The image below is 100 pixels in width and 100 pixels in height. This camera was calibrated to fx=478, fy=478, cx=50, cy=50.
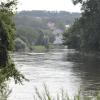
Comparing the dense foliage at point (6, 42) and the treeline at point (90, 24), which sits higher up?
the dense foliage at point (6, 42)

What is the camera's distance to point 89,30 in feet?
281

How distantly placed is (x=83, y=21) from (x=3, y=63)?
71.3 metres

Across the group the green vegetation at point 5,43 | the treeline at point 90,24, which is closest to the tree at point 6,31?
the green vegetation at point 5,43

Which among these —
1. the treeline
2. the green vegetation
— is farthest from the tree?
the treeline

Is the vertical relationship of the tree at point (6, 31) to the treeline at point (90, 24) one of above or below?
above

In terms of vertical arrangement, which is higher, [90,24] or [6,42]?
[6,42]

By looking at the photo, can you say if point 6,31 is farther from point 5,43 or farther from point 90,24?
point 90,24

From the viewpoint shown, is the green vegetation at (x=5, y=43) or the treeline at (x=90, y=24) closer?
the green vegetation at (x=5, y=43)

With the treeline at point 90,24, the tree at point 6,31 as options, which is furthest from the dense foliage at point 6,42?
the treeline at point 90,24

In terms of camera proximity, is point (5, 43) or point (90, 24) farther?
point (90, 24)

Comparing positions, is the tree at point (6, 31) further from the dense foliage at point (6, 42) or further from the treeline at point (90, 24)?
the treeline at point (90, 24)

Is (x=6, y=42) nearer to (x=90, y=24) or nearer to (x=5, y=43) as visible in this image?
(x=5, y=43)

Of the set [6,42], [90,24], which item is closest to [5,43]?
[6,42]

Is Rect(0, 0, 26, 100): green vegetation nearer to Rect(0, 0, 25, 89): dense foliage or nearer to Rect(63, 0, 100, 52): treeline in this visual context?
Rect(0, 0, 25, 89): dense foliage
